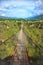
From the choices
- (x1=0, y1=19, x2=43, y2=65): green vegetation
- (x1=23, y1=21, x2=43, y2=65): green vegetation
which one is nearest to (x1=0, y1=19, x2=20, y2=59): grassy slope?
(x1=0, y1=19, x2=43, y2=65): green vegetation

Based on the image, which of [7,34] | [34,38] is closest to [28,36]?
[34,38]

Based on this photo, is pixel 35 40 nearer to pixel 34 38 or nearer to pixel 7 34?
pixel 34 38

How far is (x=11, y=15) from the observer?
140 centimetres

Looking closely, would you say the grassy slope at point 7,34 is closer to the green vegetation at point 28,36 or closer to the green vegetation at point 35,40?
the green vegetation at point 28,36

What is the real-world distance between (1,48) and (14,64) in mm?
221

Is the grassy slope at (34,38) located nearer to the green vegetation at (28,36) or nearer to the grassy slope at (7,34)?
the green vegetation at (28,36)

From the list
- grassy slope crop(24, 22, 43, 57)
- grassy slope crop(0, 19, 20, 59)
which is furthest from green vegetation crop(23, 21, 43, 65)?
grassy slope crop(0, 19, 20, 59)

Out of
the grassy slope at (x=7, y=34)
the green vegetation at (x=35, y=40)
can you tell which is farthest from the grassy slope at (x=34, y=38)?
the grassy slope at (x=7, y=34)

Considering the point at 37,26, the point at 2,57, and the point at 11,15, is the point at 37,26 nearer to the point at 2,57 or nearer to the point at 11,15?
the point at 11,15

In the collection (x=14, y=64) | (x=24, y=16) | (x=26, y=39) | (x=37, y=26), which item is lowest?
(x=14, y=64)

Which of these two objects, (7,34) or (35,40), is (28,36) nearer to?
(35,40)

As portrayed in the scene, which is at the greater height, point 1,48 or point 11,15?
point 11,15

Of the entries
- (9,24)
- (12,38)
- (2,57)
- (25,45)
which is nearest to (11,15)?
(9,24)

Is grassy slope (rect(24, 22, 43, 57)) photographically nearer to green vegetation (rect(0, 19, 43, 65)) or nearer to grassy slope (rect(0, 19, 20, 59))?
green vegetation (rect(0, 19, 43, 65))
